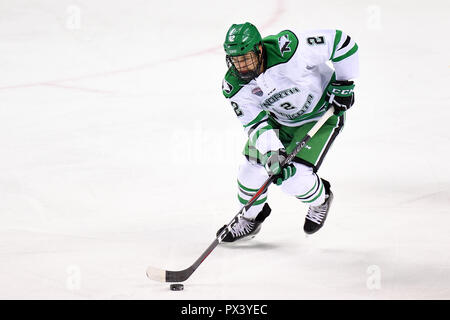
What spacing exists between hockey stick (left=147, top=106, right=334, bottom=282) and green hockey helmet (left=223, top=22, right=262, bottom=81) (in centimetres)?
46

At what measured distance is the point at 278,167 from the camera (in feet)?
12.2

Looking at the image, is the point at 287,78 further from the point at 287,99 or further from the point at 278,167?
the point at 278,167

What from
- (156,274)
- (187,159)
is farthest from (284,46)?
(187,159)

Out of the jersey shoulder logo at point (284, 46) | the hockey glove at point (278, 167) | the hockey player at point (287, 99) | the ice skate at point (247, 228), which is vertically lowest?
the ice skate at point (247, 228)

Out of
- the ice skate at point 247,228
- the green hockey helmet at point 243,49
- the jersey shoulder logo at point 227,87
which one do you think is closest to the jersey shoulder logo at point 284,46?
the green hockey helmet at point 243,49

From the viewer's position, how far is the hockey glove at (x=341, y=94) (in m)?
3.92

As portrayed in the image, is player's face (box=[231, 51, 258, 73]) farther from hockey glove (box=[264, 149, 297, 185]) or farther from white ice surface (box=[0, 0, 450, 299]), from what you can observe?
white ice surface (box=[0, 0, 450, 299])

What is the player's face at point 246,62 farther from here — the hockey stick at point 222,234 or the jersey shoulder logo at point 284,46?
the hockey stick at point 222,234

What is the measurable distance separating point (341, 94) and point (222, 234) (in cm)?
94

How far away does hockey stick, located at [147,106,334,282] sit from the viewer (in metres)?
3.45

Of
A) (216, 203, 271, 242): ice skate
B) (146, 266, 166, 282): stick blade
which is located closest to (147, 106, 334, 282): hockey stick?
(146, 266, 166, 282): stick blade

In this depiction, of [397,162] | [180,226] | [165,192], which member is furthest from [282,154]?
[397,162]

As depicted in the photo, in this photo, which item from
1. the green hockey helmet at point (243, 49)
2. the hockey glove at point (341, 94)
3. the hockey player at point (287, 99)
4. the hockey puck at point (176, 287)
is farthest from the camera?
the hockey glove at point (341, 94)

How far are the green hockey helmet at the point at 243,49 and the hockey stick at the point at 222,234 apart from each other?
46 cm
